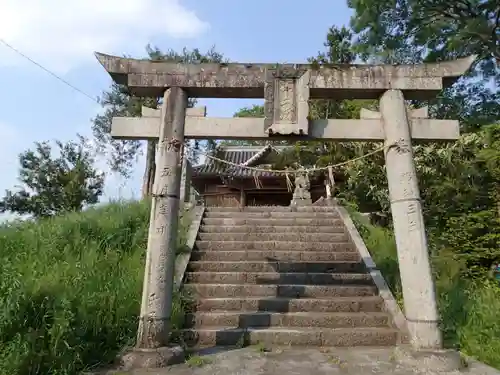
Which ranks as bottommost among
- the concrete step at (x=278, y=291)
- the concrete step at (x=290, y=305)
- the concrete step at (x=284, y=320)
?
the concrete step at (x=284, y=320)

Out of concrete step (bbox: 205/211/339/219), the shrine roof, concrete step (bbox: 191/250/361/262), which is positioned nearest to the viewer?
concrete step (bbox: 191/250/361/262)

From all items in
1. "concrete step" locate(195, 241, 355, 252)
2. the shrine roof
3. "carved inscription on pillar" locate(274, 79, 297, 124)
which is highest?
the shrine roof

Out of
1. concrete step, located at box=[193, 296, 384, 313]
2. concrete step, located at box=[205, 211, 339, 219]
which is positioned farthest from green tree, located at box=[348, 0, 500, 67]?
concrete step, located at box=[193, 296, 384, 313]

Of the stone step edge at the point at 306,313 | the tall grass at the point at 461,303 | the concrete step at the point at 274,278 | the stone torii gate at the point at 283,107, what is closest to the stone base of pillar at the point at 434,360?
the tall grass at the point at 461,303

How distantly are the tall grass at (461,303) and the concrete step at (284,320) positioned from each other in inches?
27.9

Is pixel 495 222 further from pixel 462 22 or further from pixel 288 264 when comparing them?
pixel 462 22

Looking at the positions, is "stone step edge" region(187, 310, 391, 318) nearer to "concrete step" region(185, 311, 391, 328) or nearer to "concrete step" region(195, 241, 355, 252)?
"concrete step" region(185, 311, 391, 328)

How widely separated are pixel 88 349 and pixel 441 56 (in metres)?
13.5

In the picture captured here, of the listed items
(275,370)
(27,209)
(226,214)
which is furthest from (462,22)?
(27,209)

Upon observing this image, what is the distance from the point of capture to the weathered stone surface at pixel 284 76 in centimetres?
541

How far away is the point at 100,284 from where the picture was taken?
5680mm

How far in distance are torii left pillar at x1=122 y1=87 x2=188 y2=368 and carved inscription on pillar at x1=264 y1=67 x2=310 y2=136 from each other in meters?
1.23

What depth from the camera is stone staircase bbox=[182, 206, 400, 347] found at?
5.56m

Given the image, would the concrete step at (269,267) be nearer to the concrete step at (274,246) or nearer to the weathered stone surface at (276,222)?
the concrete step at (274,246)
